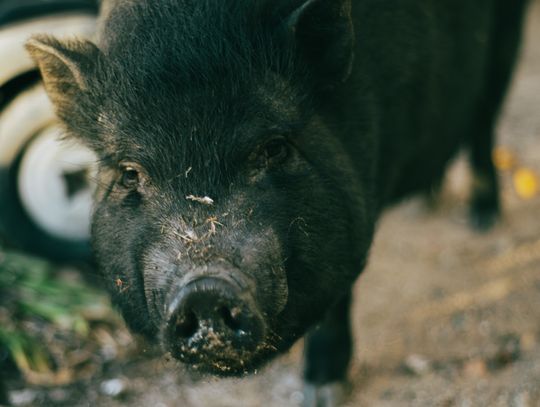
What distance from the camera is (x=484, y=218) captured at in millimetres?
4797

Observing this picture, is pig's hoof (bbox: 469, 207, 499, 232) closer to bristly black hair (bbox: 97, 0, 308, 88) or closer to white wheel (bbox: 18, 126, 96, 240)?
white wheel (bbox: 18, 126, 96, 240)

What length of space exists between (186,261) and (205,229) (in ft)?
0.36

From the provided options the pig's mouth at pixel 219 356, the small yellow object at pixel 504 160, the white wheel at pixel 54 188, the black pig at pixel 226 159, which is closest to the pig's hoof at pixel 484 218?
the small yellow object at pixel 504 160

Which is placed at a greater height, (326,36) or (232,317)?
(326,36)

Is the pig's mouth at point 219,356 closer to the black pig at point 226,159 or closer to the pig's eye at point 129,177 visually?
the black pig at point 226,159

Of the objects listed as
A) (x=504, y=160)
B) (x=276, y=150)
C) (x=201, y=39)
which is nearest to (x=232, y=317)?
(x=276, y=150)

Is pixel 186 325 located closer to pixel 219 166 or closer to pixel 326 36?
pixel 219 166

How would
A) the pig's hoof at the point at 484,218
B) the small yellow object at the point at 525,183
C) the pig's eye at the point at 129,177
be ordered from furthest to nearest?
the small yellow object at the point at 525,183
the pig's hoof at the point at 484,218
the pig's eye at the point at 129,177

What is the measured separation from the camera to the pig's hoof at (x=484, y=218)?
189 inches

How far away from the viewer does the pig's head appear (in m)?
2.16

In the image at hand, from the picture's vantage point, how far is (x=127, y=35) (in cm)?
246

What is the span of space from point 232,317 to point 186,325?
0.13 meters

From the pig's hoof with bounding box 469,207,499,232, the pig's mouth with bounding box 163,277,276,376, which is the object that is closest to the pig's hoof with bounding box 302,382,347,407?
the pig's mouth with bounding box 163,277,276,376

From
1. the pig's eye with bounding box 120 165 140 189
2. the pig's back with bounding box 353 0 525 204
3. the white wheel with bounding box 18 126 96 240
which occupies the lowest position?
the white wheel with bounding box 18 126 96 240
